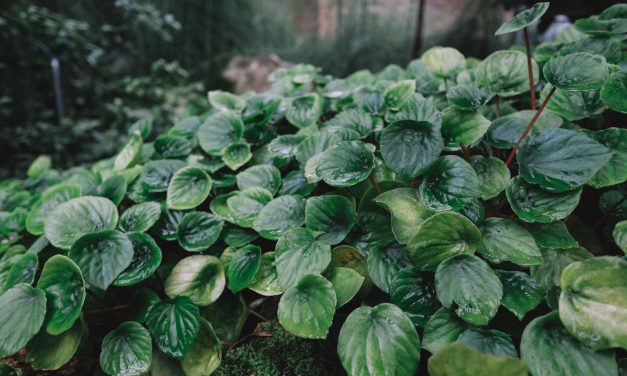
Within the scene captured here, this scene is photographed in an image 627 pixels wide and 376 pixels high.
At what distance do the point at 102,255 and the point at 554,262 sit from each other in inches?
38.6

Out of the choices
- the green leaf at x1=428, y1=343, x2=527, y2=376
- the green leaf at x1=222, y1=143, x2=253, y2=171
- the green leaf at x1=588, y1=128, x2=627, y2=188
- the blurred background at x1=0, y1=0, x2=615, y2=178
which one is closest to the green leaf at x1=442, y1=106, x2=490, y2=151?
the green leaf at x1=588, y1=128, x2=627, y2=188

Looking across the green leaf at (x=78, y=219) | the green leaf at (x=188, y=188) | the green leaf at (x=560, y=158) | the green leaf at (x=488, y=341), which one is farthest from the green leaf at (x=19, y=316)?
the green leaf at (x=560, y=158)

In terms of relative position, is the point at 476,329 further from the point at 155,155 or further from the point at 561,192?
the point at 155,155

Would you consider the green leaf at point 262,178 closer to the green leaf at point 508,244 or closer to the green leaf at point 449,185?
the green leaf at point 449,185

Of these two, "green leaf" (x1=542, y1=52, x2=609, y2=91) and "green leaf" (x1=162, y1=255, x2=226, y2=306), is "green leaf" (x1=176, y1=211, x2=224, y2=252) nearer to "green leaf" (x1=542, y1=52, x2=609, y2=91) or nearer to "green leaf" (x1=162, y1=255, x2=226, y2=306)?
"green leaf" (x1=162, y1=255, x2=226, y2=306)

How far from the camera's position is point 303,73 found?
1.62m

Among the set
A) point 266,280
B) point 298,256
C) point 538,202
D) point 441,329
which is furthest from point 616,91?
point 266,280

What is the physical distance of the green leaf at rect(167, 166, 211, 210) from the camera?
3.35 feet

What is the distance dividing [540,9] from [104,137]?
3.54 meters

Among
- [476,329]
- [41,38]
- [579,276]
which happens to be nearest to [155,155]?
[476,329]

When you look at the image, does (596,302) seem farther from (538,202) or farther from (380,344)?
(380,344)

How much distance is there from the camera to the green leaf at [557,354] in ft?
1.90

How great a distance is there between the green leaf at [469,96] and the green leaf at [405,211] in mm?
269

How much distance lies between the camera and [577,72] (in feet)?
2.68
